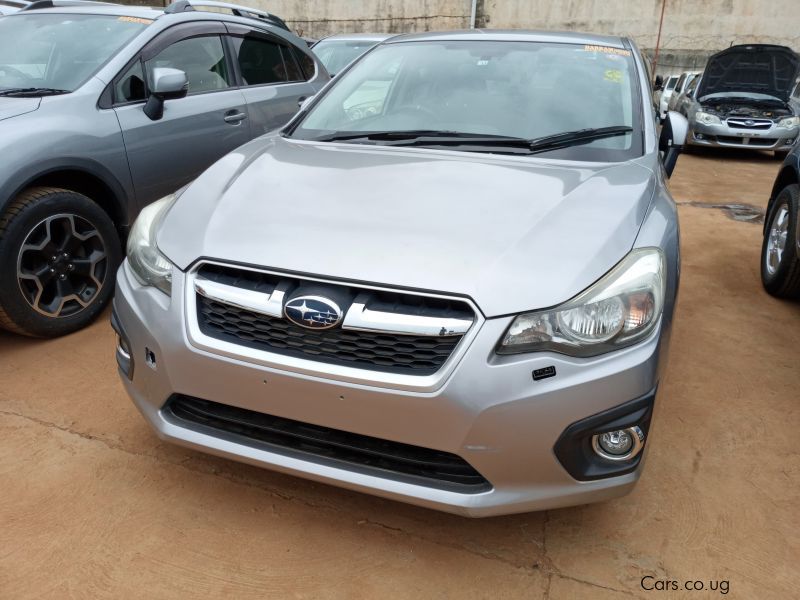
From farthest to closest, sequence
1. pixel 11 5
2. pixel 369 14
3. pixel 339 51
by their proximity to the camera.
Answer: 1. pixel 369 14
2. pixel 339 51
3. pixel 11 5

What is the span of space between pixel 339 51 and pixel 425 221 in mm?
6636

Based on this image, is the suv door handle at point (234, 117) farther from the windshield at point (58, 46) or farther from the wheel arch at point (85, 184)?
the wheel arch at point (85, 184)

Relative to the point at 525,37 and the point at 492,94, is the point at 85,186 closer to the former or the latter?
the point at 492,94

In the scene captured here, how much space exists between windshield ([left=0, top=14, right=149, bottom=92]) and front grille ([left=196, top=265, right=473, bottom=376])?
7.47ft

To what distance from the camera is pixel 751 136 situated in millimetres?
9609

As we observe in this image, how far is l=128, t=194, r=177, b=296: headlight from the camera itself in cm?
204

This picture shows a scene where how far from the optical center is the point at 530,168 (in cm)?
241

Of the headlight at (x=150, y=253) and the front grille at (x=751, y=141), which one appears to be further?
the front grille at (x=751, y=141)

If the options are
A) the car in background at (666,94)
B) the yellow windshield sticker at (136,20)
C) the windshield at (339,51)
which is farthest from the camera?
the car in background at (666,94)

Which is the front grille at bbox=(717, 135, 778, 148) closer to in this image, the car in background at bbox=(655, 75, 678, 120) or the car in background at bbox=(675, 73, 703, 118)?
the car in background at bbox=(675, 73, 703, 118)

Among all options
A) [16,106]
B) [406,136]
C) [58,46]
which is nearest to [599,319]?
[406,136]

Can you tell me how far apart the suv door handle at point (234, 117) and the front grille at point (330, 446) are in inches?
105

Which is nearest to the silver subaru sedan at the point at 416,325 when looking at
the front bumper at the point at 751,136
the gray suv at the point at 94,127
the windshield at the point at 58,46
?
the gray suv at the point at 94,127

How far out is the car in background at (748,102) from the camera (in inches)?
378
